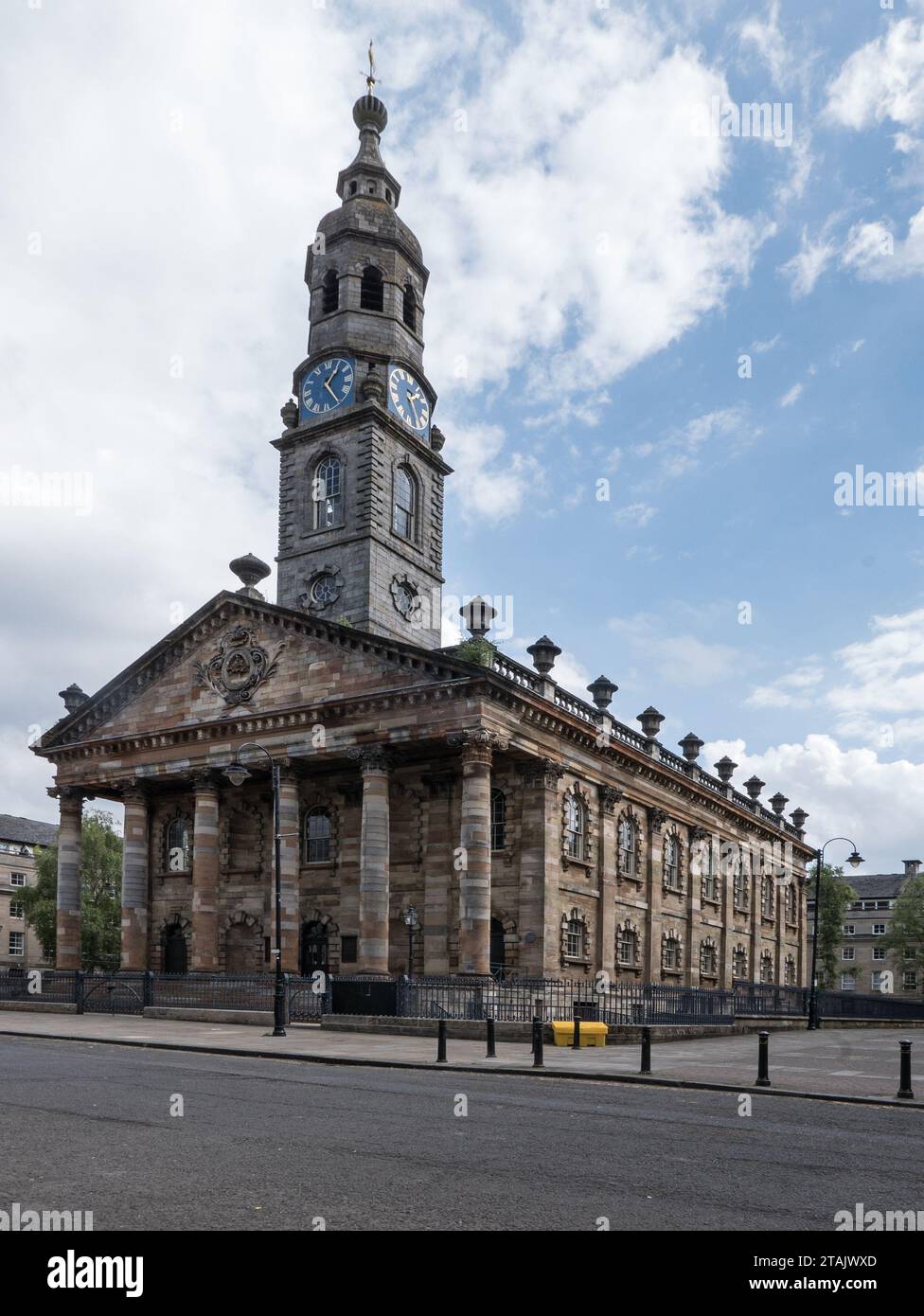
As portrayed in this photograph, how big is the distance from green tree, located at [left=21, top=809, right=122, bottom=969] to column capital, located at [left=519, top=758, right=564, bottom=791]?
34.8 m

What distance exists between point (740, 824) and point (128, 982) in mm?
32171

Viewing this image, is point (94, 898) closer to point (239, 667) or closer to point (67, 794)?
point (67, 794)

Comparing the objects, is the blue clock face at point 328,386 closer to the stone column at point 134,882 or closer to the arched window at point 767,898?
the stone column at point 134,882

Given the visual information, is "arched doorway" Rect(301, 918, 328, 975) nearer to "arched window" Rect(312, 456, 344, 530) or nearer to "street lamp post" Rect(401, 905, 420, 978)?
"street lamp post" Rect(401, 905, 420, 978)

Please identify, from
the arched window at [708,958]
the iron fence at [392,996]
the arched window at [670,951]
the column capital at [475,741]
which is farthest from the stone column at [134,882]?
the arched window at [708,958]

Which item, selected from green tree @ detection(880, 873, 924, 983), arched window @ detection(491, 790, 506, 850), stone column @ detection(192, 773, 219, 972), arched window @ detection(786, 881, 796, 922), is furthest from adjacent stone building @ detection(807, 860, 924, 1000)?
stone column @ detection(192, 773, 219, 972)

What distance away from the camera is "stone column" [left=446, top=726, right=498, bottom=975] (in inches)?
1299

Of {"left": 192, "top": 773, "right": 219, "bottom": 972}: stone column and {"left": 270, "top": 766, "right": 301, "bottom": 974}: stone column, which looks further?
{"left": 192, "top": 773, "right": 219, "bottom": 972}: stone column

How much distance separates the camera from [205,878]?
39469 mm

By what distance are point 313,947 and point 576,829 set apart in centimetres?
1033

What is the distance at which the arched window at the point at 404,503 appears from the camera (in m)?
48.2
